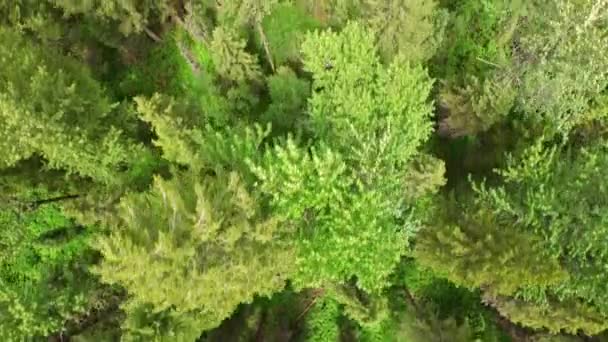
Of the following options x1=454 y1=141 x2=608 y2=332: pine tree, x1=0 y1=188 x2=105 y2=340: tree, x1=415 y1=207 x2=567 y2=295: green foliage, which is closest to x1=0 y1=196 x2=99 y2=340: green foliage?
x1=0 y1=188 x2=105 y2=340: tree

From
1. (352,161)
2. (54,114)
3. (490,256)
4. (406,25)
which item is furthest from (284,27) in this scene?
(490,256)

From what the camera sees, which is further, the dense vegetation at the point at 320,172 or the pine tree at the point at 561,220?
the pine tree at the point at 561,220

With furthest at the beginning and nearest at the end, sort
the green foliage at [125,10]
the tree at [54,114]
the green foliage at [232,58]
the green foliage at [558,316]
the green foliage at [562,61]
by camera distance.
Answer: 1. the green foliage at [125,10]
2. the green foliage at [232,58]
3. the green foliage at [558,316]
4. the green foliage at [562,61]
5. the tree at [54,114]

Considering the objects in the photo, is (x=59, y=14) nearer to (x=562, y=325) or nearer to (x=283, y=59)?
(x=283, y=59)

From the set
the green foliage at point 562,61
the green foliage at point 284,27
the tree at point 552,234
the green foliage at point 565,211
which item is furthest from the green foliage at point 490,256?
the green foliage at point 284,27

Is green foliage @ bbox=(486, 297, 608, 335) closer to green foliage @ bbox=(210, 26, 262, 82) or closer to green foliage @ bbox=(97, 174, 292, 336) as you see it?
green foliage @ bbox=(97, 174, 292, 336)

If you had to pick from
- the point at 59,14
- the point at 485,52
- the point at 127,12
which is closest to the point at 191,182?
the point at 127,12

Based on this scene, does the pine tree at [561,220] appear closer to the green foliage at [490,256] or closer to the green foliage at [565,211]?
the green foliage at [565,211]

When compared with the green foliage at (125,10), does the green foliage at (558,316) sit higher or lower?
lower
